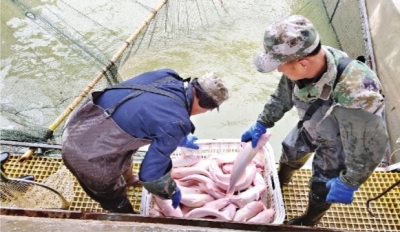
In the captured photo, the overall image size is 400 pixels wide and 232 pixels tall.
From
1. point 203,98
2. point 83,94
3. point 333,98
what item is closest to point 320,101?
point 333,98

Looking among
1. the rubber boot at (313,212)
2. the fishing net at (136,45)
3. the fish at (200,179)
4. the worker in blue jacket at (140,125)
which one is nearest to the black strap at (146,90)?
the worker in blue jacket at (140,125)

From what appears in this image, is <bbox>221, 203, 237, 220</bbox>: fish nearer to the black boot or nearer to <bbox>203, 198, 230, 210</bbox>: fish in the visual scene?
<bbox>203, 198, 230, 210</bbox>: fish

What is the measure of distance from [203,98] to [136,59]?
3.61 metres

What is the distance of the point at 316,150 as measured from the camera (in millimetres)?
3338

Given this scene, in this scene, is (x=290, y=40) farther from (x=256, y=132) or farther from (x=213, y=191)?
(x=213, y=191)

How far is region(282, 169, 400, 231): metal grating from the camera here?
156 inches

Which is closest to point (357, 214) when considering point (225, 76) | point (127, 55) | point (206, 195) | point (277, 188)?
point (277, 188)

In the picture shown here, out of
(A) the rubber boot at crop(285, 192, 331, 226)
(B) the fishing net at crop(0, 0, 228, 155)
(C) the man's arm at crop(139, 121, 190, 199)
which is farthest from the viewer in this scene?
(B) the fishing net at crop(0, 0, 228, 155)

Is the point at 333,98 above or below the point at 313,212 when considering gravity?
above

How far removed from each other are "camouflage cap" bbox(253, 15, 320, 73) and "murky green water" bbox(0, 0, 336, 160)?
2.90 metres

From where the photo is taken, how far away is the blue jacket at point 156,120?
283 cm

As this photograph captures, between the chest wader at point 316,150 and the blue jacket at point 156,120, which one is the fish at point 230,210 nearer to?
the chest wader at point 316,150

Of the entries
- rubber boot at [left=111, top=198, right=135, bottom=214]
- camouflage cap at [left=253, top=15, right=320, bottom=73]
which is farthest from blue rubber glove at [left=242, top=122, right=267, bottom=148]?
rubber boot at [left=111, top=198, right=135, bottom=214]

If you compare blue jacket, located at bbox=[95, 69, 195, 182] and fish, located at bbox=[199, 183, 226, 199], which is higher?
blue jacket, located at bbox=[95, 69, 195, 182]
